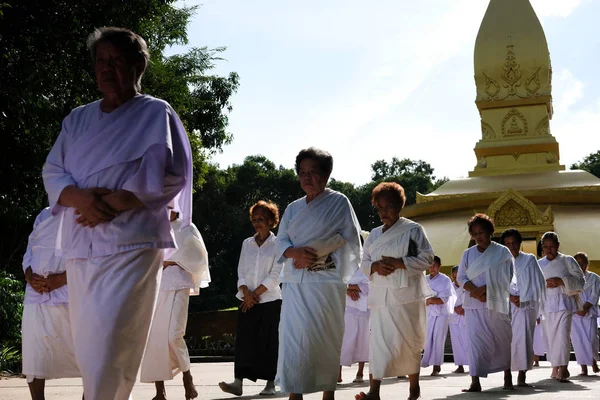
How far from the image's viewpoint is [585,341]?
590 inches

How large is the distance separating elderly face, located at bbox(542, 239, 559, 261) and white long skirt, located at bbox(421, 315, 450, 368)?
8.92 ft

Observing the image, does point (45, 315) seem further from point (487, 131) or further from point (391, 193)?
point (487, 131)

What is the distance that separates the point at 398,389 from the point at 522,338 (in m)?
2.58

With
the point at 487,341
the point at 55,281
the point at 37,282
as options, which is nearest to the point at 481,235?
the point at 487,341

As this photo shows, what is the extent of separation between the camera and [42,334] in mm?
8234

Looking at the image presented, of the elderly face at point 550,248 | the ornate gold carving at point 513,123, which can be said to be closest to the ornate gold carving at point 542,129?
the ornate gold carving at point 513,123

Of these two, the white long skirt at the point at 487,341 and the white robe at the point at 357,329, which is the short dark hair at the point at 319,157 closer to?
the white long skirt at the point at 487,341

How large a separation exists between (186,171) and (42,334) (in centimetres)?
399

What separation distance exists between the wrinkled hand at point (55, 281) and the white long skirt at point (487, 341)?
4.64 meters

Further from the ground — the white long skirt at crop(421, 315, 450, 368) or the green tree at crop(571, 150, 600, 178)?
the green tree at crop(571, 150, 600, 178)

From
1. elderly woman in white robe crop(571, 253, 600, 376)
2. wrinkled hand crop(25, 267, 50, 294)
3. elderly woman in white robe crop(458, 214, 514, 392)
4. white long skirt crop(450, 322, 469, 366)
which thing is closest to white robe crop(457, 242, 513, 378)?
elderly woman in white robe crop(458, 214, 514, 392)

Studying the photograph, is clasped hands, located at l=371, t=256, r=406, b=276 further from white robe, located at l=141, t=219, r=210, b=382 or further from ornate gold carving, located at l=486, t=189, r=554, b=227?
ornate gold carving, located at l=486, t=189, r=554, b=227

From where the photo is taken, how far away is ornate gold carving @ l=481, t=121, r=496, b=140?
33.0m

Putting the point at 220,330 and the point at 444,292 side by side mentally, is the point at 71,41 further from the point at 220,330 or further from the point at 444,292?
the point at 220,330
